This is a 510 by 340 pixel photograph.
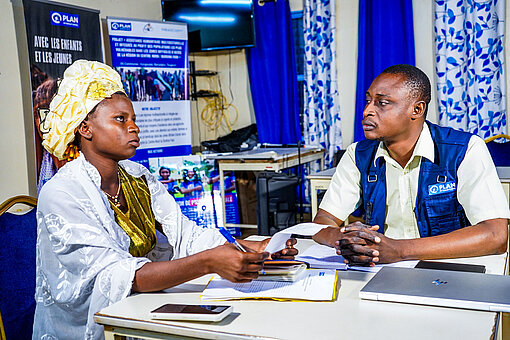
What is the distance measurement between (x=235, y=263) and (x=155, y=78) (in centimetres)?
338

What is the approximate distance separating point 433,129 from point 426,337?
108 cm

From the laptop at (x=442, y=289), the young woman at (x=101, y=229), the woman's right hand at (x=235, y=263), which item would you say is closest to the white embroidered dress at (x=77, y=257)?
the young woman at (x=101, y=229)

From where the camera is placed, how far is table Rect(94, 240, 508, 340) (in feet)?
3.14

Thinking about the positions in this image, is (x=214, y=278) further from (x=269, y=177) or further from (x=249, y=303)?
(x=269, y=177)

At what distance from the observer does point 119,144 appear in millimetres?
1560

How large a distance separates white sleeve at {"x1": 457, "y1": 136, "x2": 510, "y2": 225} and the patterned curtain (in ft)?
9.91

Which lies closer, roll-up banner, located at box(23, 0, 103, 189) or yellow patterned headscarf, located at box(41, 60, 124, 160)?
yellow patterned headscarf, located at box(41, 60, 124, 160)

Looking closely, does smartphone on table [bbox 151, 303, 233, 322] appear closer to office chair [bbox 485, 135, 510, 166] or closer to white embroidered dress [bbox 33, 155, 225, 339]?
white embroidered dress [bbox 33, 155, 225, 339]

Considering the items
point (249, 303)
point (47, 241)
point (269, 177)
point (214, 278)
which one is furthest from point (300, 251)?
point (269, 177)

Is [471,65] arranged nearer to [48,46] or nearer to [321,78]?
[321,78]

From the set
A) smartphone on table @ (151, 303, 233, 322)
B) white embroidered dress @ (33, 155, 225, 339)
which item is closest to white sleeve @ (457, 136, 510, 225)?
smartphone on table @ (151, 303, 233, 322)

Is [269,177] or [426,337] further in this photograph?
[269,177]

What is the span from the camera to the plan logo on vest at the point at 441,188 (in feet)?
5.65

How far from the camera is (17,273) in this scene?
1.40 m
